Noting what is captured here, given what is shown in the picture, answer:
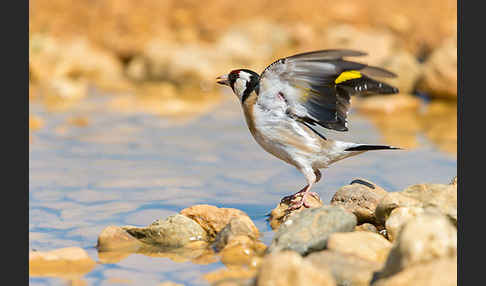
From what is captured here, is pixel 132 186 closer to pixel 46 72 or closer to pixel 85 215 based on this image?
pixel 85 215

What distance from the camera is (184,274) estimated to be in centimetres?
464

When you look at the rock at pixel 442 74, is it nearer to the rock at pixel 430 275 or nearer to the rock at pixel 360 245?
the rock at pixel 360 245

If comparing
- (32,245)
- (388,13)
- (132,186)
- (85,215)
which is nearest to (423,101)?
(388,13)

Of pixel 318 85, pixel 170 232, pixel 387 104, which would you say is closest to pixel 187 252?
pixel 170 232

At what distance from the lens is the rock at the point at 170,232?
5160 mm

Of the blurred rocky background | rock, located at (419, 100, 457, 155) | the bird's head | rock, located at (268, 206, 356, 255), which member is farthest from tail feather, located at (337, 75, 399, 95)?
the blurred rocky background

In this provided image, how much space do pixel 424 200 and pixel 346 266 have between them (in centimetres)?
118

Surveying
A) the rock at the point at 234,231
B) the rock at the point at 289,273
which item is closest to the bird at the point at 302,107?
the rock at the point at 234,231

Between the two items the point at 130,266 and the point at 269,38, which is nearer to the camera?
the point at 130,266

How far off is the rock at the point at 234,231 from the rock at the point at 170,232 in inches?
7.6

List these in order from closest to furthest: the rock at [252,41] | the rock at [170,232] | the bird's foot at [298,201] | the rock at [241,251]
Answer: the rock at [241,251] → the rock at [170,232] → the bird's foot at [298,201] → the rock at [252,41]

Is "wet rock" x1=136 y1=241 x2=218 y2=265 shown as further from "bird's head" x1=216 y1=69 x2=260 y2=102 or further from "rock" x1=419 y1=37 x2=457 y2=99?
"rock" x1=419 y1=37 x2=457 y2=99

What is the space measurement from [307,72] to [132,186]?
89.6 inches

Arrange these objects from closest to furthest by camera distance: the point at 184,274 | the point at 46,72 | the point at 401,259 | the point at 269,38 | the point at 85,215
Answer: the point at 401,259 < the point at 184,274 < the point at 85,215 < the point at 46,72 < the point at 269,38
